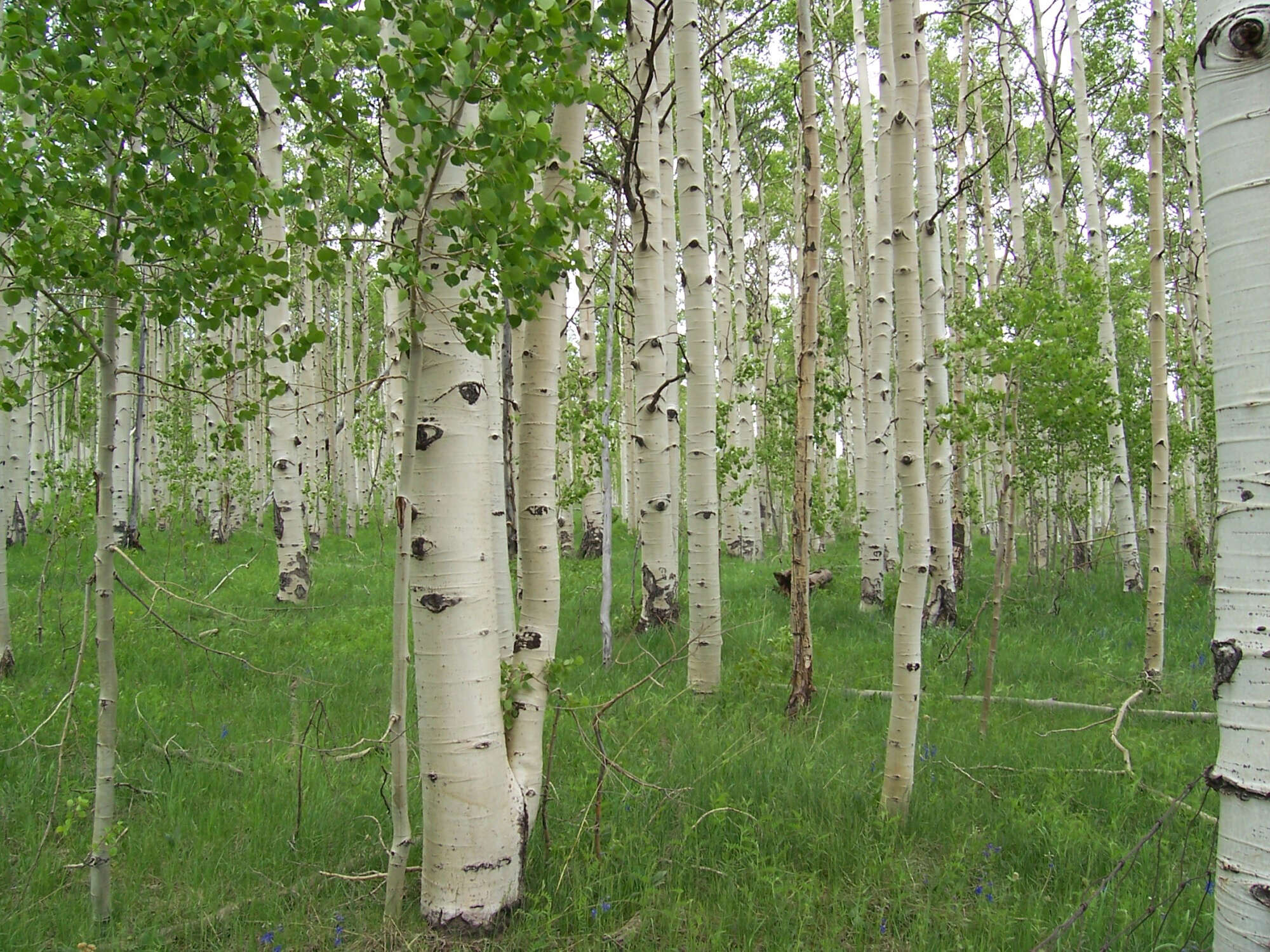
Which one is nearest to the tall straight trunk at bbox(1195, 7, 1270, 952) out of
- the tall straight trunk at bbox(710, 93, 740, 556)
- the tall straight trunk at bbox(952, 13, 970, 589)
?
the tall straight trunk at bbox(952, 13, 970, 589)

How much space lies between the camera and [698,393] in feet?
17.7

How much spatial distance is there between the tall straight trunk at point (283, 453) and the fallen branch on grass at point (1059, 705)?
6.13 meters

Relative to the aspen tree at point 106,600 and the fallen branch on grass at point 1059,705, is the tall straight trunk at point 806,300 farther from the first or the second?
the aspen tree at point 106,600

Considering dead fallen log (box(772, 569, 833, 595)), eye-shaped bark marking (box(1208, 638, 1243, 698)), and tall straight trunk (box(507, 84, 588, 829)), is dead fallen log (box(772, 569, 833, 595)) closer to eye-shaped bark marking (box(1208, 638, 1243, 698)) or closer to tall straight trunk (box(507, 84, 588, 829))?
tall straight trunk (box(507, 84, 588, 829))

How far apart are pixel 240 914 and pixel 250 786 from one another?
3.32 feet

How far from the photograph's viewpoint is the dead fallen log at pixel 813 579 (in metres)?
9.37

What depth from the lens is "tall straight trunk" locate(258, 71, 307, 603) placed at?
7.86 m

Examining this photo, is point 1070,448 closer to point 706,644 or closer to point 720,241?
point 720,241

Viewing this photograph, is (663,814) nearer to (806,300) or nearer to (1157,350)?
(806,300)

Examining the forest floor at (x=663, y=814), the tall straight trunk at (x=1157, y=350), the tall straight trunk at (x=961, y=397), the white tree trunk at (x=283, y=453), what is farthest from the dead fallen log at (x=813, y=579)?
the white tree trunk at (x=283, y=453)

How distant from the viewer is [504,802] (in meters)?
2.68

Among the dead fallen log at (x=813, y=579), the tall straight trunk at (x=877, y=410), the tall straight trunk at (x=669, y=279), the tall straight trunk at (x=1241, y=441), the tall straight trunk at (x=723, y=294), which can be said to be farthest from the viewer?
the tall straight trunk at (x=723, y=294)

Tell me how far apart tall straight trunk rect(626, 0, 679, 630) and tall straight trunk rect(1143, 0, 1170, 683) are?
3313mm

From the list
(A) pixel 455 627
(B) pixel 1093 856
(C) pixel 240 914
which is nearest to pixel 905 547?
(B) pixel 1093 856
